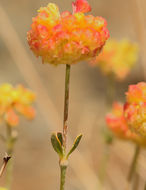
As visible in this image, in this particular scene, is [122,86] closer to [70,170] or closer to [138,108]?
[70,170]

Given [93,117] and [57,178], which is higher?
[93,117]

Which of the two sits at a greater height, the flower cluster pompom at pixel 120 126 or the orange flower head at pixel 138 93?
the orange flower head at pixel 138 93

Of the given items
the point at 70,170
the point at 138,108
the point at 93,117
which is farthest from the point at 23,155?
the point at 138,108

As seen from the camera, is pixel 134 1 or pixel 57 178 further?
pixel 57 178

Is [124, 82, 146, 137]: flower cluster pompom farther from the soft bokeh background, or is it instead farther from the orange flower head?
the soft bokeh background

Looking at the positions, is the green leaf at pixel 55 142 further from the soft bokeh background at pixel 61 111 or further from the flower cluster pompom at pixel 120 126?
the soft bokeh background at pixel 61 111

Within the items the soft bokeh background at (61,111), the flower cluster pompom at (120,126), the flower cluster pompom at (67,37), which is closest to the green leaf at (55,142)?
the flower cluster pompom at (67,37)

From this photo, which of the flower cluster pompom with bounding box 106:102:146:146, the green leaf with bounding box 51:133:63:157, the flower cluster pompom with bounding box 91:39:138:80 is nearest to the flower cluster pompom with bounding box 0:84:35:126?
the flower cluster pompom with bounding box 106:102:146:146
